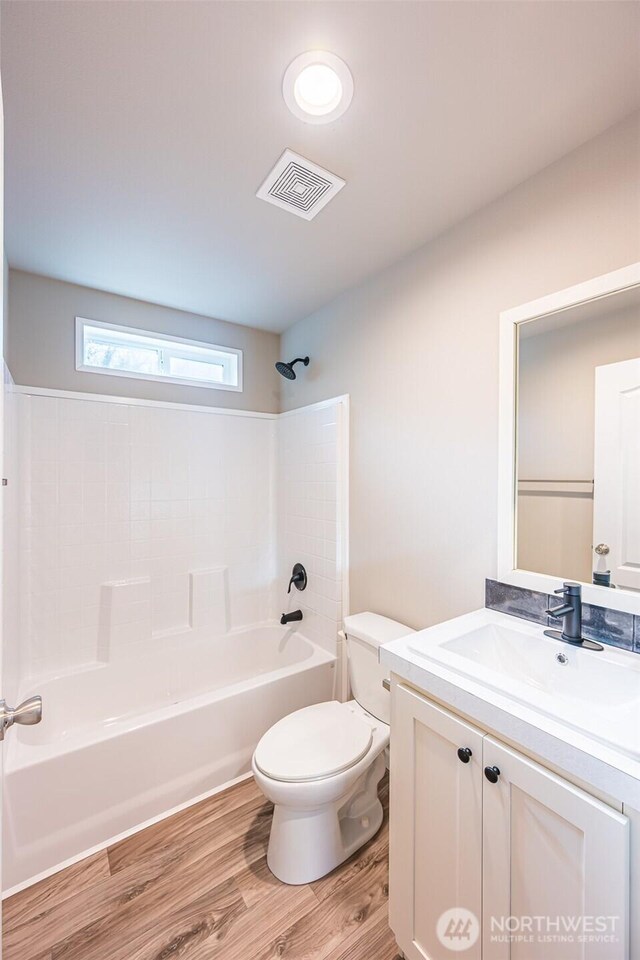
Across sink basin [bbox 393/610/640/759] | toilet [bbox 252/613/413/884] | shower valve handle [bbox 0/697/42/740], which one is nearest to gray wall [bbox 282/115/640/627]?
sink basin [bbox 393/610/640/759]

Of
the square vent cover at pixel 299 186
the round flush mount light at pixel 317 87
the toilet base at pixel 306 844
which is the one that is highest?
the round flush mount light at pixel 317 87

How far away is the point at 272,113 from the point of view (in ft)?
3.83

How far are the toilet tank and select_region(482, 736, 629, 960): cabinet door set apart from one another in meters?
0.79

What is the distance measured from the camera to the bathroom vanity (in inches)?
28.9

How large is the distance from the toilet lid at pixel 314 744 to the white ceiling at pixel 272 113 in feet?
6.80

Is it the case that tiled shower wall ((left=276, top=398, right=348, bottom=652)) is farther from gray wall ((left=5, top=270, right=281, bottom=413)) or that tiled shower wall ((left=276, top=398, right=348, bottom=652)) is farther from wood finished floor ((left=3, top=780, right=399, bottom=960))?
wood finished floor ((left=3, top=780, right=399, bottom=960))

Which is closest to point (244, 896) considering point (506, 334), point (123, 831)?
point (123, 831)

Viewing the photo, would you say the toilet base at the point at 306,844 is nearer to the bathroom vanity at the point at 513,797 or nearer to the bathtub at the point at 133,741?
the bathroom vanity at the point at 513,797

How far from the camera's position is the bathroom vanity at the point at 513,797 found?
0.73m

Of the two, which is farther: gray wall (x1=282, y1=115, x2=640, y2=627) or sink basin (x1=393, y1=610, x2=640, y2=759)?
gray wall (x1=282, y1=115, x2=640, y2=627)

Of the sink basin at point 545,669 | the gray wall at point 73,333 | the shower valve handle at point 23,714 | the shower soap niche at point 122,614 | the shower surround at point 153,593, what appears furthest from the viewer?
the shower soap niche at point 122,614

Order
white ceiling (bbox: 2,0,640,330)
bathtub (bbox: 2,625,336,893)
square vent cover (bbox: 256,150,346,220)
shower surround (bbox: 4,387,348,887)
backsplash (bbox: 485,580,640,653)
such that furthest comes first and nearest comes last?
shower surround (bbox: 4,387,348,887) < bathtub (bbox: 2,625,336,893) < square vent cover (bbox: 256,150,346,220) < backsplash (bbox: 485,580,640,653) < white ceiling (bbox: 2,0,640,330)

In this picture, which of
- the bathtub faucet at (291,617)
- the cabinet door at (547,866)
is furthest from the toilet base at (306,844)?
the bathtub faucet at (291,617)

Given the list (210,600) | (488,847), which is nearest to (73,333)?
(210,600)
